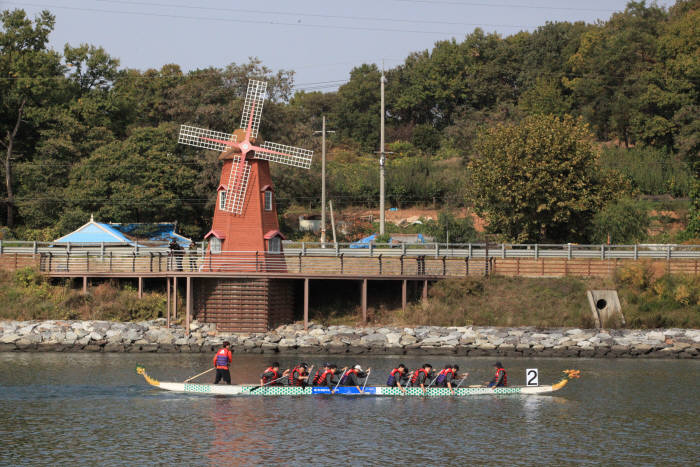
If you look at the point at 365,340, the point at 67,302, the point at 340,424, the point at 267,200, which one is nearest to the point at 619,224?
the point at 365,340

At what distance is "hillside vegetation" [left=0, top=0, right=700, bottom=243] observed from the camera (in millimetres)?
64312

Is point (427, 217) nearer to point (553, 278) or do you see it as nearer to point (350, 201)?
point (350, 201)

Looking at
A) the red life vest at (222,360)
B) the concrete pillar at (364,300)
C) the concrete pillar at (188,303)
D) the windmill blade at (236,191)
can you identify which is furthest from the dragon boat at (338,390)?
the windmill blade at (236,191)

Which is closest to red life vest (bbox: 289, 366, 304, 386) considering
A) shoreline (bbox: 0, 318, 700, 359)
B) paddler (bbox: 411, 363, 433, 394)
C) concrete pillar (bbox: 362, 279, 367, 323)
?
paddler (bbox: 411, 363, 433, 394)

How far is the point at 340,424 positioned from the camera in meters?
33.2

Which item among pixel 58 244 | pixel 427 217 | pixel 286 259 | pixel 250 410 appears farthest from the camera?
pixel 427 217

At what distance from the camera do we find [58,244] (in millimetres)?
59969

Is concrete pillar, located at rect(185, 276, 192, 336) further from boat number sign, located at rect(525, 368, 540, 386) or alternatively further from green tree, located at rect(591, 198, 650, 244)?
green tree, located at rect(591, 198, 650, 244)

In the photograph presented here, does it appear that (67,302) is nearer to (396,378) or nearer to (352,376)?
(352,376)

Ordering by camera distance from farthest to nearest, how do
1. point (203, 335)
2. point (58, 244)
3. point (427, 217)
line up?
point (427, 217)
point (58, 244)
point (203, 335)

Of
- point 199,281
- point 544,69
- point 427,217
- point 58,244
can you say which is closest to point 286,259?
point 199,281

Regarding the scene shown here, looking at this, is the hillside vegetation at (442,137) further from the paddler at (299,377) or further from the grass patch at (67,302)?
the paddler at (299,377)

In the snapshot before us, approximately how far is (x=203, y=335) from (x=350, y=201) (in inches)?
1779

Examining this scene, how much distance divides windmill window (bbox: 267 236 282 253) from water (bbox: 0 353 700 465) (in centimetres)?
1179
